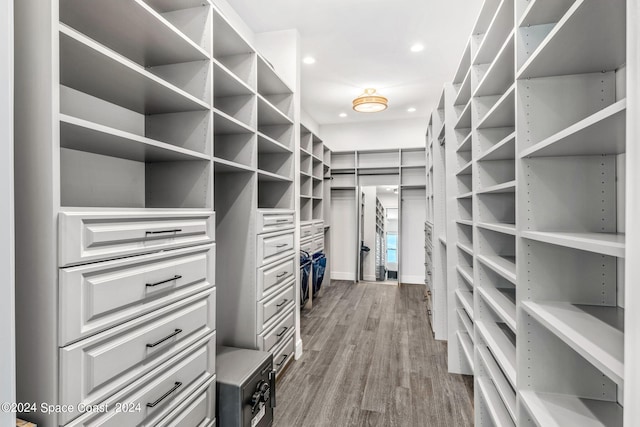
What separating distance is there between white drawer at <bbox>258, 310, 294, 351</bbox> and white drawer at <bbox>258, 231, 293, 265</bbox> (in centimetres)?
50

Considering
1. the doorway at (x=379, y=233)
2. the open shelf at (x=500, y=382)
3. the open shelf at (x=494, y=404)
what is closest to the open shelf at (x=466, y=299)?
the open shelf at (x=500, y=382)

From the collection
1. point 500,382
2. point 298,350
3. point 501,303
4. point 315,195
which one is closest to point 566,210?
point 501,303

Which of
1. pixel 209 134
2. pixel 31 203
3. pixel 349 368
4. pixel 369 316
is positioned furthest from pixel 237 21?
pixel 369 316

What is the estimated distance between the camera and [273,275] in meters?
2.46

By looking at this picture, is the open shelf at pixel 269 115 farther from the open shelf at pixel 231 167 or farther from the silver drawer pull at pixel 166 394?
the silver drawer pull at pixel 166 394

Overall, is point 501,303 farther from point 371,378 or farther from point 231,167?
point 231,167

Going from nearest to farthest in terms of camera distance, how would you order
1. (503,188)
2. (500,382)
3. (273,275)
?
1. (503,188)
2. (500,382)
3. (273,275)

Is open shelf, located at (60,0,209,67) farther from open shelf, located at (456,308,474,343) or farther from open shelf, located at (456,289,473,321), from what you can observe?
open shelf, located at (456,308,474,343)

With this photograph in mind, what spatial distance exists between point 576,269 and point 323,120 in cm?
533

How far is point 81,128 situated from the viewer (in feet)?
3.50

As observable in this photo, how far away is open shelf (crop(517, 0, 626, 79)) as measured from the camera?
2.73 ft

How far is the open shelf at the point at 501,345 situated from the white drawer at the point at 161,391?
4.48 feet

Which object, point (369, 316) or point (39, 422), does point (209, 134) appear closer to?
point (39, 422)

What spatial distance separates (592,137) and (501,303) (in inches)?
37.9
